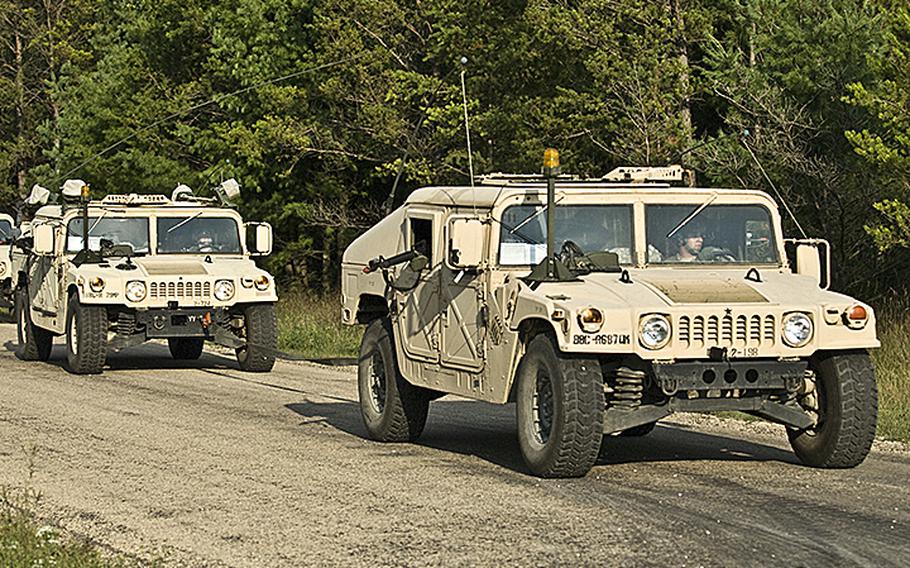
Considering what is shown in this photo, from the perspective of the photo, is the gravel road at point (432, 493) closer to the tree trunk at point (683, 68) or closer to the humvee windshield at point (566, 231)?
the humvee windshield at point (566, 231)

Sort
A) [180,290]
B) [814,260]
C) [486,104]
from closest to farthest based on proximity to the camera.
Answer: [814,260]
[180,290]
[486,104]

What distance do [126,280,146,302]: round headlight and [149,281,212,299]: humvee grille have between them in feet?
0.34

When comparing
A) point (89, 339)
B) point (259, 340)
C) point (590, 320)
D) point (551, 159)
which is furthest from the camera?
point (259, 340)

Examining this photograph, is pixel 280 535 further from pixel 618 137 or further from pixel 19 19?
pixel 19 19

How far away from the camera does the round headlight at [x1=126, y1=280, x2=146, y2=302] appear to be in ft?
67.2

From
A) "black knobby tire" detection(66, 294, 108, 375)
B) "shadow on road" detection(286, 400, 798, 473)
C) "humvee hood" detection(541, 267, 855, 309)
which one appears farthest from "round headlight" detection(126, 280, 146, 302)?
"humvee hood" detection(541, 267, 855, 309)

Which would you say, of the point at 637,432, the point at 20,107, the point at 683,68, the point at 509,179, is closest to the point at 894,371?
the point at 637,432

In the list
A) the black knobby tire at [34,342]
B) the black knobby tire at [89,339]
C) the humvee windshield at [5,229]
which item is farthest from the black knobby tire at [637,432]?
the humvee windshield at [5,229]

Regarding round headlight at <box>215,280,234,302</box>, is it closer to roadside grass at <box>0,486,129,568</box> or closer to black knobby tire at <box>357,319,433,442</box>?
black knobby tire at <box>357,319,433,442</box>

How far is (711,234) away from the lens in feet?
40.5

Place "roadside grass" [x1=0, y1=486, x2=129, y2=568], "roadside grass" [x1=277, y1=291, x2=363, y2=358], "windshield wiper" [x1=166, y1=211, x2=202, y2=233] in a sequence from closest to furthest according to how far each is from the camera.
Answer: "roadside grass" [x1=0, y1=486, x2=129, y2=568]
"windshield wiper" [x1=166, y1=211, x2=202, y2=233]
"roadside grass" [x1=277, y1=291, x2=363, y2=358]

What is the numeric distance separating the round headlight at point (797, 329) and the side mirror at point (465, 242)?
2.13 metres

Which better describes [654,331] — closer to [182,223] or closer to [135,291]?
[135,291]

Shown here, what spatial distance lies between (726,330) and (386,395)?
3488mm
